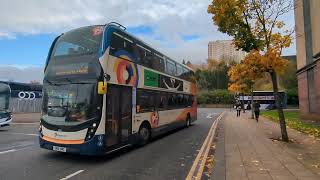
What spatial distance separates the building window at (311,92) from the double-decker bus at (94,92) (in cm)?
1648

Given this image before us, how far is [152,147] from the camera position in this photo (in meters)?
13.4

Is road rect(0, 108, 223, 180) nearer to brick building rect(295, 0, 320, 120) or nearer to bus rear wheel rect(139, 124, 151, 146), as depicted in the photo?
bus rear wheel rect(139, 124, 151, 146)

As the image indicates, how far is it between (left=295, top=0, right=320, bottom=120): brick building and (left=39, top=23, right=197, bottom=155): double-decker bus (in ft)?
49.5

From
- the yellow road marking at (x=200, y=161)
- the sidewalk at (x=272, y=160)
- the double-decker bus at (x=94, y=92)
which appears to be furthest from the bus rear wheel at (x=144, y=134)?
the sidewalk at (x=272, y=160)

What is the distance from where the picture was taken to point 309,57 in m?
25.9

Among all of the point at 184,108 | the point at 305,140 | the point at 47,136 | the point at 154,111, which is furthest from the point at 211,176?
the point at 184,108

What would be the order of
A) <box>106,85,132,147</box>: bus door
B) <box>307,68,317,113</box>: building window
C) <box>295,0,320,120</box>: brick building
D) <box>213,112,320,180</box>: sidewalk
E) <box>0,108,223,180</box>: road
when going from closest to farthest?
<box>213,112,320,180</box>: sidewalk
<box>0,108,223,180</box>: road
<box>106,85,132,147</box>: bus door
<box>295,0,320,120</box>: brick building
<box>307,68,317,113</box>: building window

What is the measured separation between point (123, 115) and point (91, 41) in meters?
2.70

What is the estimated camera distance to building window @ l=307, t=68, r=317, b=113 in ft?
81.2

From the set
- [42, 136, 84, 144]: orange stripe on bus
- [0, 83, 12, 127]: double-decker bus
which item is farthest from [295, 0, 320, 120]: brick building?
[0, 83, 12, 127]: double-decker bus

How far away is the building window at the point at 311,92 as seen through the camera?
81.2 feet

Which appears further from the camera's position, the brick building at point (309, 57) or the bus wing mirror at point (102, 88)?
the brick building at point (309, 57)

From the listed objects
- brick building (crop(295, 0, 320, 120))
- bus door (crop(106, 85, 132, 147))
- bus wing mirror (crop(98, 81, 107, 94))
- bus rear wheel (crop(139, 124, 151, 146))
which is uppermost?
brick building (crop(295, 0, 320, 120))

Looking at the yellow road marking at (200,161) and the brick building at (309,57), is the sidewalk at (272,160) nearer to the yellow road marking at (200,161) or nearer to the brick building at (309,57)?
the yellow road marking at (200,161)
